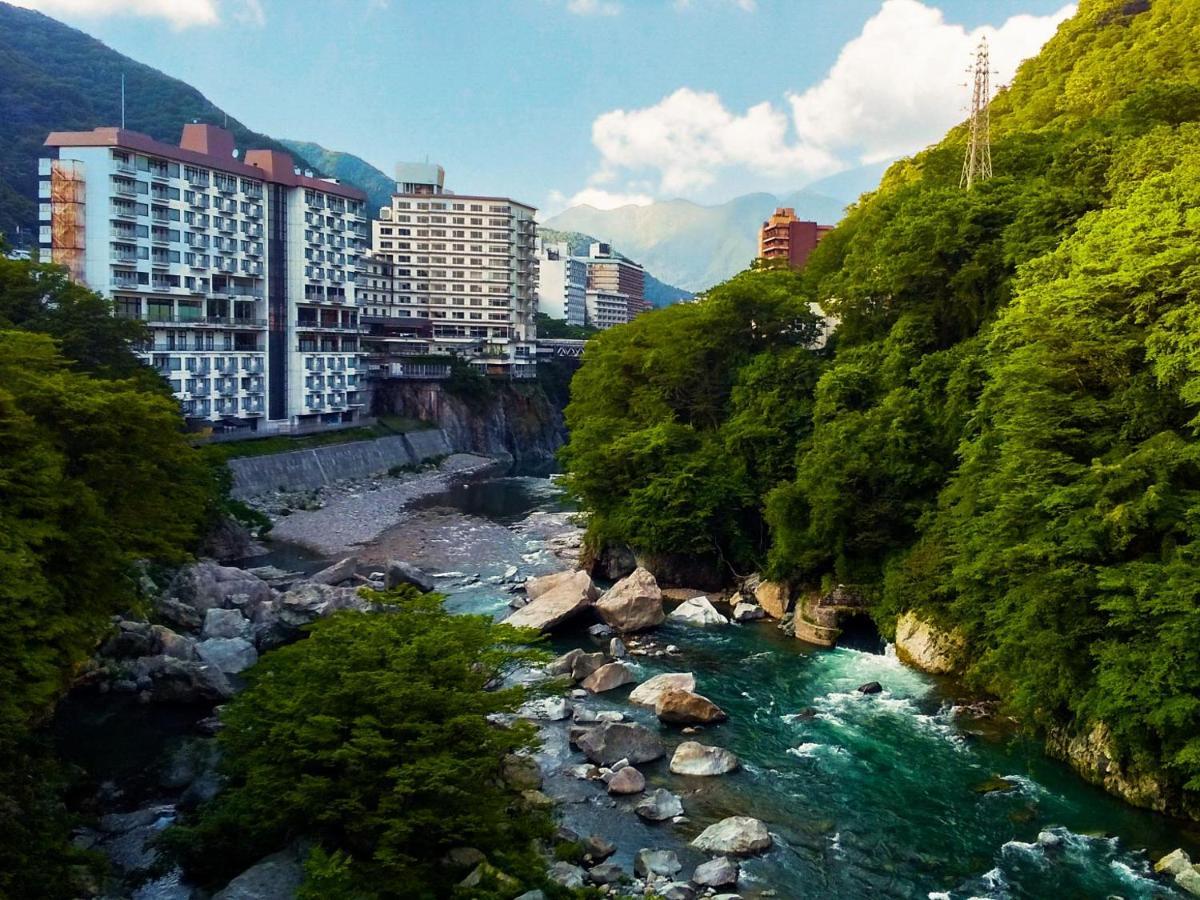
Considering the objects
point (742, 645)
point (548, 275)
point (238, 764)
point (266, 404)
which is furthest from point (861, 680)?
point (548, 275)

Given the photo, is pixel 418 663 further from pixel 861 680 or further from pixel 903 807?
pixel 861 680

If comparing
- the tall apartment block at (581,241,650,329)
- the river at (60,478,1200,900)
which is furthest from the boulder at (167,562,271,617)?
the tall apartment block at (581,241,650,329)

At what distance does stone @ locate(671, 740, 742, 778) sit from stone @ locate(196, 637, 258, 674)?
13004mm

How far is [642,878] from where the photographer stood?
16.7m

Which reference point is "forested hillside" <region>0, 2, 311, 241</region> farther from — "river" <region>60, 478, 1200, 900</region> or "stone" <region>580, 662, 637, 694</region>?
"river" <region>60, 478, 1200, 900</region>

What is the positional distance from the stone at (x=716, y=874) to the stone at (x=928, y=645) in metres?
12.8

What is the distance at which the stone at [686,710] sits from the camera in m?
24.0

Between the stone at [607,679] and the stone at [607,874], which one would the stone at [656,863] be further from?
the stone at [607,679]

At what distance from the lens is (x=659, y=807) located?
1927 centimetres

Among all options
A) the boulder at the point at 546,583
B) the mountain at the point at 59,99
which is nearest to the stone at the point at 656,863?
the boulder at the point at 546,583

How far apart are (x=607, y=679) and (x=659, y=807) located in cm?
757

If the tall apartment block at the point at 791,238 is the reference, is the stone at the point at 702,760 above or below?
below

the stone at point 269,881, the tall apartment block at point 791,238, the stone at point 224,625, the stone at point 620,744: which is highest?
the tall apartment block at point 791,238

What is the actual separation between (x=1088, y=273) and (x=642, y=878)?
59.9 ft
